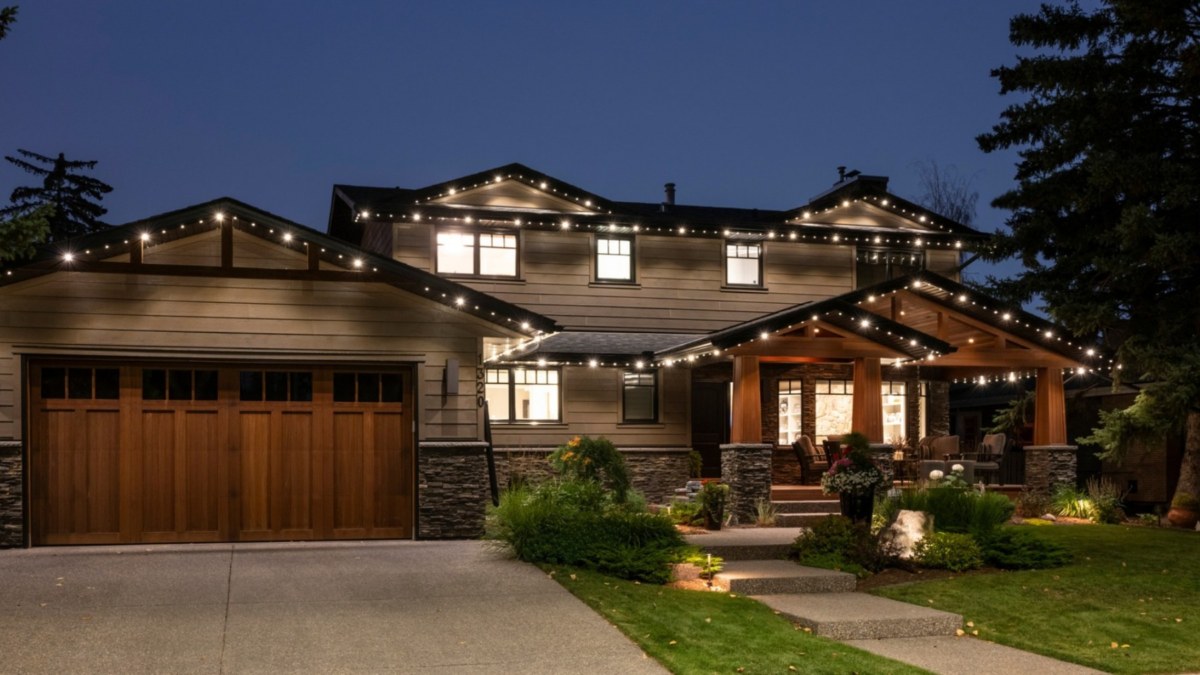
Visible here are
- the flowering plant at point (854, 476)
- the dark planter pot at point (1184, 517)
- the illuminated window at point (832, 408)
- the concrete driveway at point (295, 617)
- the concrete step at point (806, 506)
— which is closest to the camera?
the concrete driveway at point (295, 617)

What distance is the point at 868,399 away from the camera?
19938mm

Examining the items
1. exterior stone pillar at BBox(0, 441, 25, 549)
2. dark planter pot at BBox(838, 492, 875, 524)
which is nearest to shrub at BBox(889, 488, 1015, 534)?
dark planter pot at BBox(838, 492, 875, 524)

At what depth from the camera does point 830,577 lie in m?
12.8

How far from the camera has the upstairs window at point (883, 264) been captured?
80.3ft

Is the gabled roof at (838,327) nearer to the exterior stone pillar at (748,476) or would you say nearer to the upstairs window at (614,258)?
the exterior stone pillar at (748,476)

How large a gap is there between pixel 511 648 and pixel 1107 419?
1360 centimetres

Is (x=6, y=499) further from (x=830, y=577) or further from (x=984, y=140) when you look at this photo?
(x=984, y=140)

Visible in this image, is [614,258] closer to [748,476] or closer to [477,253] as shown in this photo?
[477,253]

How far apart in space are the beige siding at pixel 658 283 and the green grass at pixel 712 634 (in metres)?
10.8

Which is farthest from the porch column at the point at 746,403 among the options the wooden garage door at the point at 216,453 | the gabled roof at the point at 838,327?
the wooden garage door at the point at 216,453

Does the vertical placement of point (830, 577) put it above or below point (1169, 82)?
below

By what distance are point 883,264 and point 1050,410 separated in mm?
4466

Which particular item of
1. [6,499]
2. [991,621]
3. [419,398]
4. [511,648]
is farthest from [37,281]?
[991,621]

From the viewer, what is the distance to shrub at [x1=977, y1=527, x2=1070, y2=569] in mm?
14094
